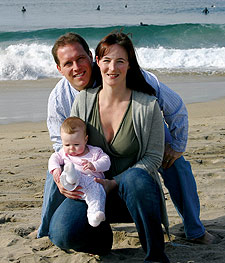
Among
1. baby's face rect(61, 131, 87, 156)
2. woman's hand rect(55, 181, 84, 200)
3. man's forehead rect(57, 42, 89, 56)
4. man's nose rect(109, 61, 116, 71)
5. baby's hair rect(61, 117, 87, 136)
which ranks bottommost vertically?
woman's hand rect(55, 181, 84, 200)

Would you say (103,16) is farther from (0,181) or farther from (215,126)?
(0,181)

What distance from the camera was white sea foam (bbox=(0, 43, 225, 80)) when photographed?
45.3ft

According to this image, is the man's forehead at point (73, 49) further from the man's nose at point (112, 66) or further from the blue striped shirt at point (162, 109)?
the man's nose at point (112, 66)

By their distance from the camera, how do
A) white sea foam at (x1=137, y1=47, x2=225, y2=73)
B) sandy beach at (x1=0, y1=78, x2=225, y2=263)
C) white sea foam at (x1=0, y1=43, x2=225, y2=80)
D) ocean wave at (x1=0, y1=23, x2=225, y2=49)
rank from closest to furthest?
1. sandy beach at (x1=0, y1=78, x2=225, y2=263)
2. white sea foam at (x1=0, y1=43, x2=225, y2=80)
3. white sea foam at (x1=137, y1=47, x2=225, y2=73)
4. ocean wave at (x1=0, y1=23, x2=225, y2=49)

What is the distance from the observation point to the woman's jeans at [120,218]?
3.09 metres

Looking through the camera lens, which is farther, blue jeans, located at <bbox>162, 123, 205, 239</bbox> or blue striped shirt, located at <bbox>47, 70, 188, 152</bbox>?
blue jeans, located at <bbox>162, 123, 205, 239</bbox>

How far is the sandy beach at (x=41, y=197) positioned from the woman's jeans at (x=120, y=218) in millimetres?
161

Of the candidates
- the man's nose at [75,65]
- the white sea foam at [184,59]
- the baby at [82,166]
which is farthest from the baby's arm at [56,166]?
the white sea foam at [184,59]

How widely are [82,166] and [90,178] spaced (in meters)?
0.11

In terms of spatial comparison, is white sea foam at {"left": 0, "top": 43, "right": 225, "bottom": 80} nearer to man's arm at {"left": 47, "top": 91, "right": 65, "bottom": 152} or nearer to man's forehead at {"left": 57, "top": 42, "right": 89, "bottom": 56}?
man's arm at {"left": 47, "top": 91, "right": 65, "bottom": 152}

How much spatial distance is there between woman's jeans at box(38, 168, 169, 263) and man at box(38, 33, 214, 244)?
0.27 metres

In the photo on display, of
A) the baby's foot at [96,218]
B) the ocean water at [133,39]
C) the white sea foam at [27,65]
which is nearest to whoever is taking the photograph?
Result: the baby's foot at [96,218]

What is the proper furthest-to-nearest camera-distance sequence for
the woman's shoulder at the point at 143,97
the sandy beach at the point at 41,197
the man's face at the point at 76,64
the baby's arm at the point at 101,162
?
1. the man's face at the point at 76,64
2. the sandy beach at the point at 41,197
3. the woman's shoulder at the point at 143,97
4. the baby's arm at the point at 101,162

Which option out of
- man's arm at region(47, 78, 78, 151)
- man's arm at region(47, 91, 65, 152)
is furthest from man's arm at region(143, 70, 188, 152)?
man's arm at region(47, 91, 65, 152)
